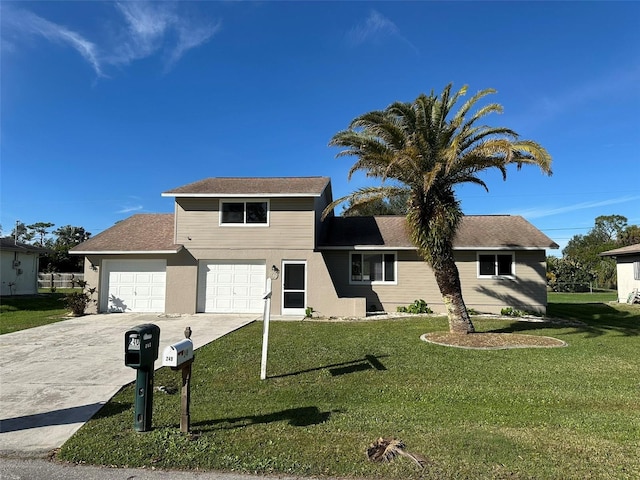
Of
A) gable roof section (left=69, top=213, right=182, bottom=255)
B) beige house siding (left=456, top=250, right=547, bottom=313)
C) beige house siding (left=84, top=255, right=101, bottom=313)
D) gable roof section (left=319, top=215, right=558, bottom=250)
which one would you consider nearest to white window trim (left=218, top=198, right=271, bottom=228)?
gable roof section (left=69, top=213, right=182, bottom=255)

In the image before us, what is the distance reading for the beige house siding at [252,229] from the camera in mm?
15547

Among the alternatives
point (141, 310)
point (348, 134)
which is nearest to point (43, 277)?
point (141, 310)

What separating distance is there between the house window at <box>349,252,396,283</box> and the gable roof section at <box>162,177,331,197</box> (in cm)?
346

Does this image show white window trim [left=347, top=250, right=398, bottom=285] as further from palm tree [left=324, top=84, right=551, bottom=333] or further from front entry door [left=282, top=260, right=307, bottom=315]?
palm tree [left=324, top=84, right=551, bottom=333]

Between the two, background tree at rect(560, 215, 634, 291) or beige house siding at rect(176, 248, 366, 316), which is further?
background tree at rect(560, 215, 634, 291)

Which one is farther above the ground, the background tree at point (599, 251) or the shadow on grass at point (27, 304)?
the background tree at point (599, 251)

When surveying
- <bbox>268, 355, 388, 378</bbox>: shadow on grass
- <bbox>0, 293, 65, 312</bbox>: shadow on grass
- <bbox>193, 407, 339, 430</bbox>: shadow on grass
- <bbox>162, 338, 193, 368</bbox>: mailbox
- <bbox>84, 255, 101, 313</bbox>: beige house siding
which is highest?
<bbox>84, 255, 101, 313</bbox>: beige house siding

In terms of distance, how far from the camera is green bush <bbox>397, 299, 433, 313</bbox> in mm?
16119

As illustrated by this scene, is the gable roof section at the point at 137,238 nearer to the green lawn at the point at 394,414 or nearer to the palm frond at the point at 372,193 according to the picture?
the palm frond at the point at 372,193

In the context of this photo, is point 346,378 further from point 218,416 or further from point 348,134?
point 348,134

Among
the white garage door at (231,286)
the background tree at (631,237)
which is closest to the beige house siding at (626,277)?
the white garage door at (231,286)

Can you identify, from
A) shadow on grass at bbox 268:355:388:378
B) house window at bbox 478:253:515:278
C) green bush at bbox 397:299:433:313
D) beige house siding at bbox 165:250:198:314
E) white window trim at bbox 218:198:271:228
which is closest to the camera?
shadow on grass at bbox 268:355:388:378

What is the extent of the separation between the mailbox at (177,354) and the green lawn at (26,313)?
33.8 feet

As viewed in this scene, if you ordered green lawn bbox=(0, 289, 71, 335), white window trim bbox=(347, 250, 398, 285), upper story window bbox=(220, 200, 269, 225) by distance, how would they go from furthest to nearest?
white window trim bbox=(347, 250, 398, 285) → upper story window bbox=(220, 200, 269, 225) → green lawn bbox=(0, 289, 71, 335)
